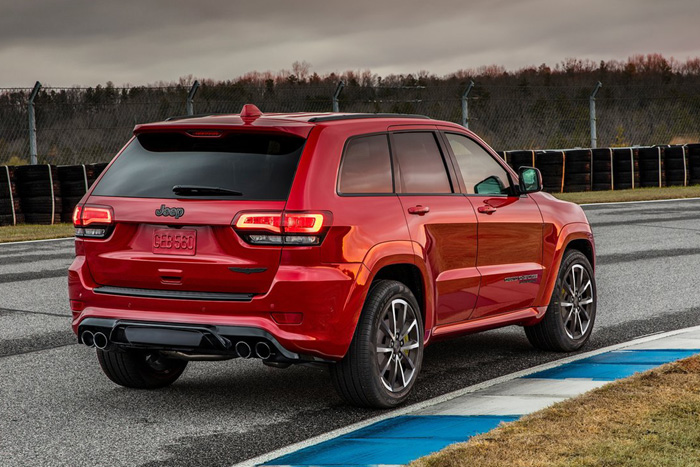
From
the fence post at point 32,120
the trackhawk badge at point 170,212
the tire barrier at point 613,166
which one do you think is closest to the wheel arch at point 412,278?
the trackhawk badge at point 170,212

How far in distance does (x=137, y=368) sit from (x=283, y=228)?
170cm

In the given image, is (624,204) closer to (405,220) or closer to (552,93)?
(552,93)

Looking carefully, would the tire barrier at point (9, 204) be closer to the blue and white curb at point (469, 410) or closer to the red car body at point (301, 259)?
the red car body at point (301, 259)

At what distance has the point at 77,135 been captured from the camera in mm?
24359

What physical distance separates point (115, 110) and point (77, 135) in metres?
1.38

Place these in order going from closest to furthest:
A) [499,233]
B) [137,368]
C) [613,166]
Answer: [137,368] < [499,233] < [613,166]

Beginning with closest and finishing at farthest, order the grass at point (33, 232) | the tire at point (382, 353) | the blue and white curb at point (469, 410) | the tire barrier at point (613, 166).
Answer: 1. the blue and white curb at point (469, 410)
2. the tire at point (382, 353)
3. the grass at point (33, 232)
4. the tire barrier at point (613, 166)

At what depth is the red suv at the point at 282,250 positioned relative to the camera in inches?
224

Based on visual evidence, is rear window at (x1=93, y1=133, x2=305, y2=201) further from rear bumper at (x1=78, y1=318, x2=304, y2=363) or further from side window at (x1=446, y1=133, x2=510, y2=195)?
side window at (x1=446, y1=133, x2=510, y2=195)

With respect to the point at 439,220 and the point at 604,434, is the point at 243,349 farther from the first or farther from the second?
the point at 604,434

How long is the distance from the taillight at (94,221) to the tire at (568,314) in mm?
3364

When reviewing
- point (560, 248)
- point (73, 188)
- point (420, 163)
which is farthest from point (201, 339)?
point (73, 188)

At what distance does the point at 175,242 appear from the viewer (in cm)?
586

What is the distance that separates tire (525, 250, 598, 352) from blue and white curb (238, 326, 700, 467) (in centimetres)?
19
